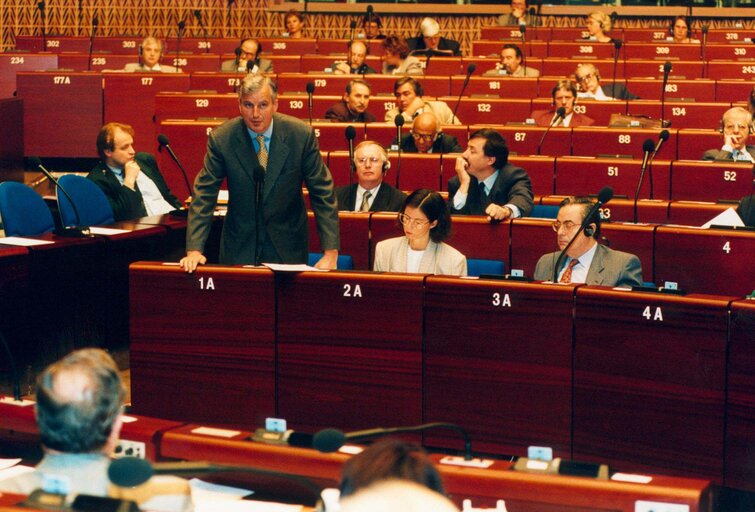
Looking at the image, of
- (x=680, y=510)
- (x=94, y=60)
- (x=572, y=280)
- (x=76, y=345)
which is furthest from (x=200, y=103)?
(x=680, y=510)

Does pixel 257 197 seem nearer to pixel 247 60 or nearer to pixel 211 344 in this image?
pixel 211 344

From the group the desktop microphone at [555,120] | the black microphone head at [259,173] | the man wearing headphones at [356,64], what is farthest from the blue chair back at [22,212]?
the man wearing headphones at [356,64]

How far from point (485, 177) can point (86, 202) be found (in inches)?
72.9

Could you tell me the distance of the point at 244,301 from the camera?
3.67 m

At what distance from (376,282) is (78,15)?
10270mm

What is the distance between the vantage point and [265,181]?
4.27 meters

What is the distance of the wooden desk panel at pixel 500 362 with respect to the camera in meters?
3.42

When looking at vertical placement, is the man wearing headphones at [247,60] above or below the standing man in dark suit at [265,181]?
above

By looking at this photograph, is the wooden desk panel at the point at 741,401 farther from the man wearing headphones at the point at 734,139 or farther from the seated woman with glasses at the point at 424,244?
the man wearing headphones at the point at 734,139

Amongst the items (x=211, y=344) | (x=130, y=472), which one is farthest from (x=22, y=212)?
(x=130, y=472)

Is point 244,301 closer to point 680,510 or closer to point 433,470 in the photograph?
point 680,510

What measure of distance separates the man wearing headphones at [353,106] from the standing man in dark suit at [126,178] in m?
1.87

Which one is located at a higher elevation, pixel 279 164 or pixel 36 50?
pixel 36 50

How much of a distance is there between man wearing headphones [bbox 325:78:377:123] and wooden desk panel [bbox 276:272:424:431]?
4166 millimetres
